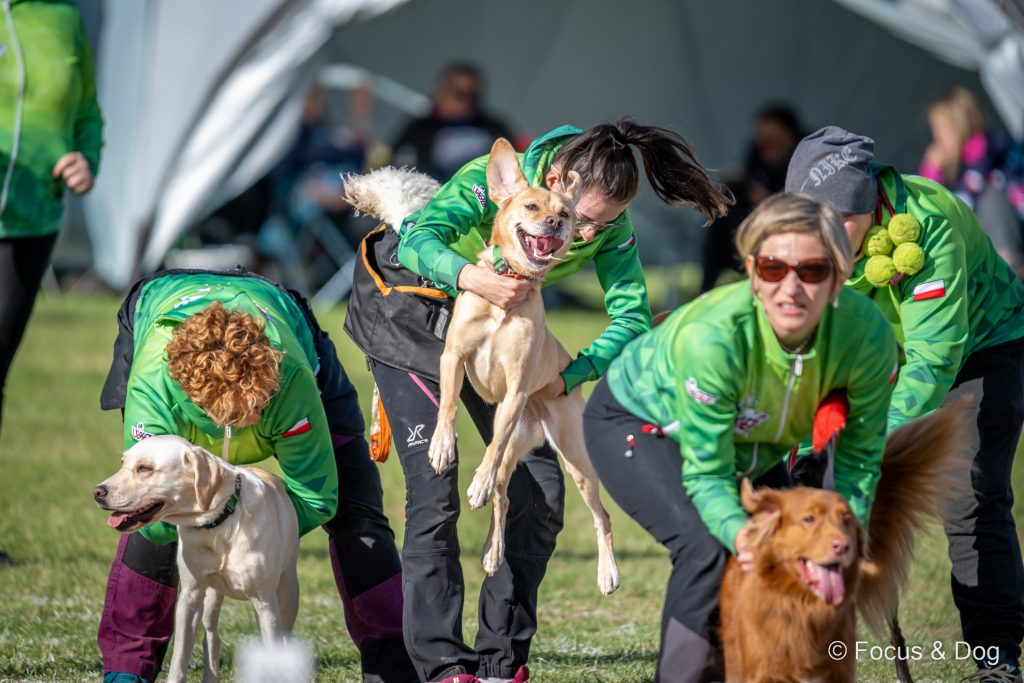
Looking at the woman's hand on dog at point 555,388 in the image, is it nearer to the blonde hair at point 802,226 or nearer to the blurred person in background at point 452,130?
the blonde hair at point 802,226

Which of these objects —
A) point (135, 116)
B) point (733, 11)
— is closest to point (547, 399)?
point (135, 116)

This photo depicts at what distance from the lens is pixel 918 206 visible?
420 centimetres

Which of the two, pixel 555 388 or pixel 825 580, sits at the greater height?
pixel 825 580

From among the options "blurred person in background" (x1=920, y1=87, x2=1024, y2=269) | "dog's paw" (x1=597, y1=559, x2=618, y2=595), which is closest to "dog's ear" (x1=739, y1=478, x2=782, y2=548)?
"dog's paw" (x1=597, y1=559, x2=618, y2=595)

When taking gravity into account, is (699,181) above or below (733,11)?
above

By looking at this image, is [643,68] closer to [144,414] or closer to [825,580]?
[144,414]

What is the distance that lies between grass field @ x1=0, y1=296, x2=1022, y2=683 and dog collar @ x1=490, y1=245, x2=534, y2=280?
1514 millimetres

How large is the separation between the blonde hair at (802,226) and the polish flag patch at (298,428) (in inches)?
60.9

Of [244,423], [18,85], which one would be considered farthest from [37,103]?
[244,423]

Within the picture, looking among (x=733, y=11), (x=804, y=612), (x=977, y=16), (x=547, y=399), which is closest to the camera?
(x=804, y=612)

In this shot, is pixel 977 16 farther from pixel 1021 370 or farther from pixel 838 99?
pixel 1021 370

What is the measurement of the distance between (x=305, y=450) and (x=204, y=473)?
1.12ft

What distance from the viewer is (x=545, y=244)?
13.0ft

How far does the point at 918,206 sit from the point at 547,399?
4.50 ft
